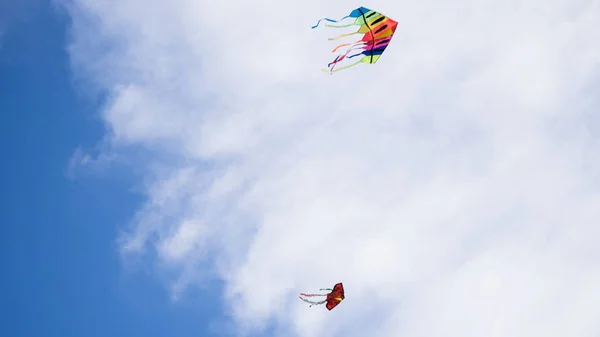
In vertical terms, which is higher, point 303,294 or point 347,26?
point 347,26

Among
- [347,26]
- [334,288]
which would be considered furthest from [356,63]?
[334,288]

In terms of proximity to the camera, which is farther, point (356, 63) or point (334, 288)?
point (334, 288)

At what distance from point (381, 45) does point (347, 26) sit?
3.62m

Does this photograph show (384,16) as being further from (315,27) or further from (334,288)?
(334,288)

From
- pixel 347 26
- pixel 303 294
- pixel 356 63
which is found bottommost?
pixel 303 294

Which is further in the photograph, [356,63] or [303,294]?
[303,294]

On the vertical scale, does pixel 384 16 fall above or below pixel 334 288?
above

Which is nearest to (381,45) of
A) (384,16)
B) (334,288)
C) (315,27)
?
(384,16)

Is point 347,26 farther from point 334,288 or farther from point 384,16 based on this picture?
point 334,288

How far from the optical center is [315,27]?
34.0 m

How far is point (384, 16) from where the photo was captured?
37.0 metres

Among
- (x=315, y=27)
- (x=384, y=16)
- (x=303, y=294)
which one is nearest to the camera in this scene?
(x=315, y=27)

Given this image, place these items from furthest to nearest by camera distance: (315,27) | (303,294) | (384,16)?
1. (303,294)
2. (384,16)
3. (315,27)

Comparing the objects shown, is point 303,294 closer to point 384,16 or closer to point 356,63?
point 356,63
